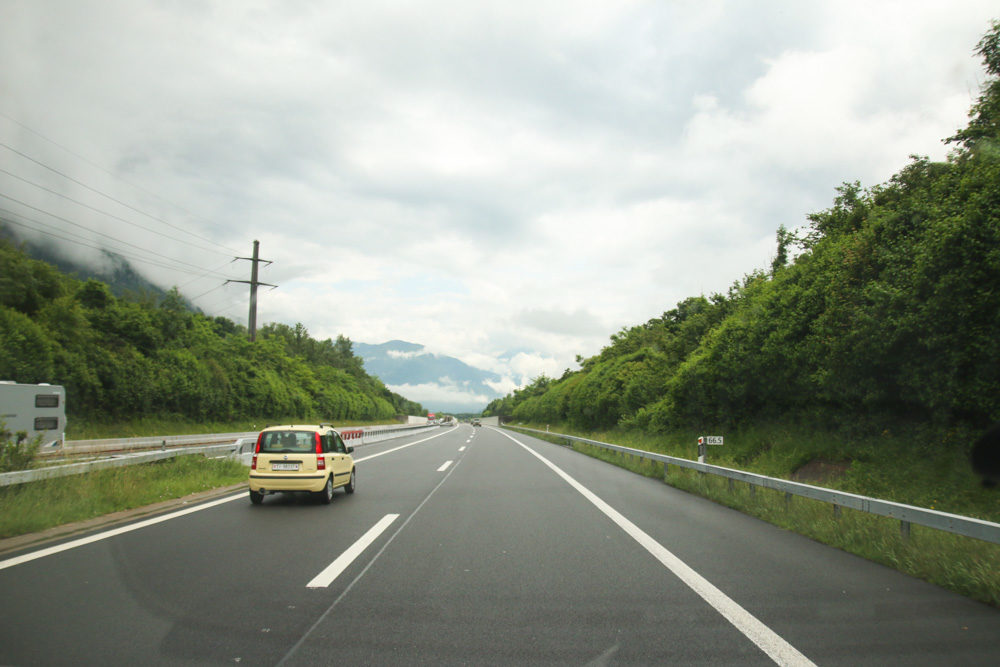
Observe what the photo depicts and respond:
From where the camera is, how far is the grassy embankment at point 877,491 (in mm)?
6320

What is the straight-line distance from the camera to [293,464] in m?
11.2

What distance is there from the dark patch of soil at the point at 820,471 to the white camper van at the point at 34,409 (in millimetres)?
22363

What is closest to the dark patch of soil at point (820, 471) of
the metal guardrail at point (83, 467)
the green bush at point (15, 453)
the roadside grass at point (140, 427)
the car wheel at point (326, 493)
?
the car wheel at point (326, 493)

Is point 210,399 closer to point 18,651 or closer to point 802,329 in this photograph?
point 802,329

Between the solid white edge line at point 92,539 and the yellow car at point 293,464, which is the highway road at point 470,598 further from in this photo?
the yellow car at point 293,464

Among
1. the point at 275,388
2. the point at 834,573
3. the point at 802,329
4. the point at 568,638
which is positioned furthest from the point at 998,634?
the point at 275,388

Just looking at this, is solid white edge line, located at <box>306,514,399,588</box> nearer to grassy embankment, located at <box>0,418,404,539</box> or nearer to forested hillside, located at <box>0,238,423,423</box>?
grassy embankment, located at <box>0,418,404,539</box>

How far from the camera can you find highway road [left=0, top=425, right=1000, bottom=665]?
4.14 m

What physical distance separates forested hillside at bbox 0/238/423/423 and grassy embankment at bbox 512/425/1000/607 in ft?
93.7

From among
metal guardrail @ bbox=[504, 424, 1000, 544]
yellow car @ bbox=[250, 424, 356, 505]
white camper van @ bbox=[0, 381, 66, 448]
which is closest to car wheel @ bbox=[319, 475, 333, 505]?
yellow car @ bbox=[250, 424, 356, 505]

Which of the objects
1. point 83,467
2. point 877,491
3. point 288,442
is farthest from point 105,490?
point 877,491

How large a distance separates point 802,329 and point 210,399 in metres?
40.3

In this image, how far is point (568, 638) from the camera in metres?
4.40

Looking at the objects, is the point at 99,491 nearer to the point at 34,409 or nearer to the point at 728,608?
the point at 728,608
